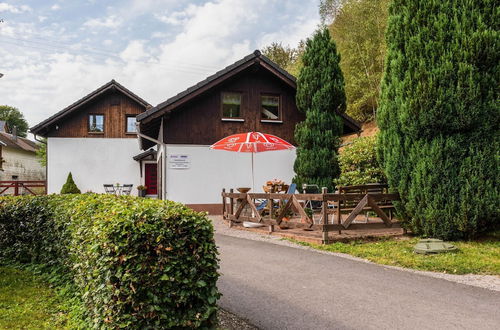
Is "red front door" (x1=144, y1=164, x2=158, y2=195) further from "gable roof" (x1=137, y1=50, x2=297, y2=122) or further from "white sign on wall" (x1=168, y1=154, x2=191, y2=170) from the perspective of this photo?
"gable roof" (x1=137, y1=50, x2=297, y2=122)

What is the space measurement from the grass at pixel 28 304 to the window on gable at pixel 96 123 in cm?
1927

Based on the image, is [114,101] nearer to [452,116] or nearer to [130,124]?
[130,124]

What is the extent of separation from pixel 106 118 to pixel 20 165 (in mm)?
25567

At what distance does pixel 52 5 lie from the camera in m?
8.48

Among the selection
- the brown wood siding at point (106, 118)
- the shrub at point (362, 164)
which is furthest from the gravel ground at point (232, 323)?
the brown wood siding at point (106, 118)

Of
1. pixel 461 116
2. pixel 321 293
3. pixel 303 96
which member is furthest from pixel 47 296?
pixel 303 96

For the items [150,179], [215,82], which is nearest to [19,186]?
[150,179]

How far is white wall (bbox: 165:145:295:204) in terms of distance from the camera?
16.2 m

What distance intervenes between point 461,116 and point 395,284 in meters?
4.34

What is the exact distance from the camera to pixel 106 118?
2550cm

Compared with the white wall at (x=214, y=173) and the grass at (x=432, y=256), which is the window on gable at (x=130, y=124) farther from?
the grass at (x=432, y=256)

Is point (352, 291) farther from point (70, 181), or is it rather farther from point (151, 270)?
point (70, 181)

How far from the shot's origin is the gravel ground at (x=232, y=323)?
14.4 feet

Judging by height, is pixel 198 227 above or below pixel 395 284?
above
